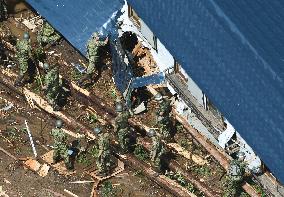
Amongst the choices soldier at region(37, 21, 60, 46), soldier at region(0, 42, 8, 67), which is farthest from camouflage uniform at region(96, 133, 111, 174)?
soldier at region(37, 21, 60, 46)

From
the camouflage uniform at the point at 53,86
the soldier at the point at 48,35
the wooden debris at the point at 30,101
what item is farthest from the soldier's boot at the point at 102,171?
the soldier at the point at 48,35

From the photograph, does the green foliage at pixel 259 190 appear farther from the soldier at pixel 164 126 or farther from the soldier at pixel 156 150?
the soldier at pixel 164 126

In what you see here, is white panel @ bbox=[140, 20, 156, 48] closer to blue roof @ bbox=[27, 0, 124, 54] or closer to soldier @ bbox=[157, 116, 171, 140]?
blue roof @ bbox=[27, 0, 124, 54]

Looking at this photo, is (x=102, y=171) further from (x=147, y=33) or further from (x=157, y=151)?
(x=147, y=33)

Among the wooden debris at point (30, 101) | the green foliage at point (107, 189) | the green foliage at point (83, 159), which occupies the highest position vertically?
the wooden debris at point (30, 101)

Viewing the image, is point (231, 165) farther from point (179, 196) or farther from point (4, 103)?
point (4, 103)

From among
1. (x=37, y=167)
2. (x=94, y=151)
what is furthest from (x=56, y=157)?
(x=94, y=151)
